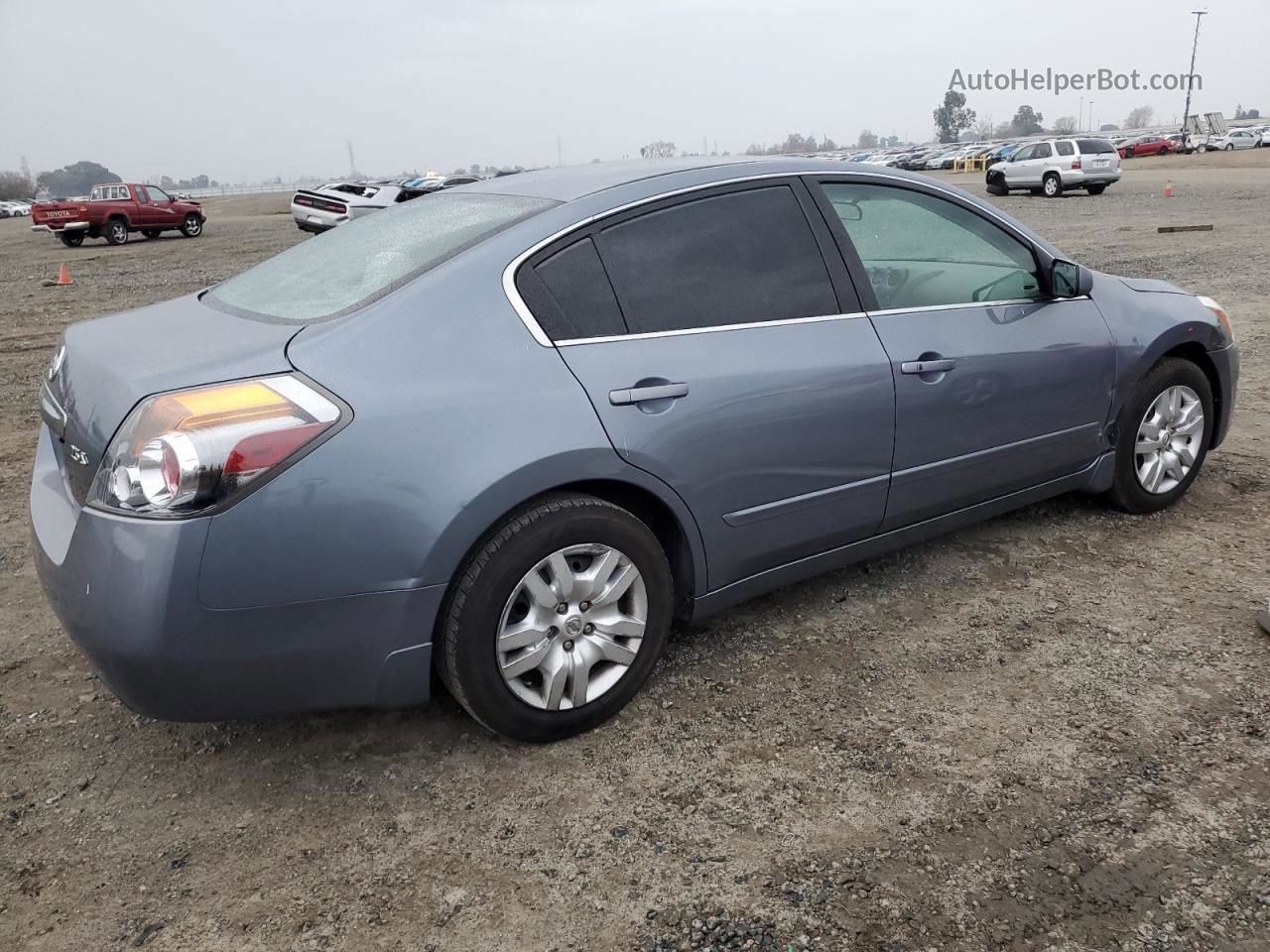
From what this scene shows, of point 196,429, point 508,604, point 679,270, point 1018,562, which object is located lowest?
point 1018,562

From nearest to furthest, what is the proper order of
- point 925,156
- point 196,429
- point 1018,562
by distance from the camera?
point 196,429 < point 1018,562 < point 925,156

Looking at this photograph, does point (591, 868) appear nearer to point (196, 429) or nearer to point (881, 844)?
point (881, 844)

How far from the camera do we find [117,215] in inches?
1008

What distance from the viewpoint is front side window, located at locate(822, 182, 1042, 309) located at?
3.49m

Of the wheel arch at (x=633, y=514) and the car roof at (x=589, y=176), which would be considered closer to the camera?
the wheel arch at (x=633, y=514)

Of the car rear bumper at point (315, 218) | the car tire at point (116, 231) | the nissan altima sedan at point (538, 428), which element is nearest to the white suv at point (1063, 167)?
the car rear bumper at point (315, 218)

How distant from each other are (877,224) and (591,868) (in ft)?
7.87

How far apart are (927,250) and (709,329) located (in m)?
1.20

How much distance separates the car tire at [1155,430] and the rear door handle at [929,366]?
45.6 inches

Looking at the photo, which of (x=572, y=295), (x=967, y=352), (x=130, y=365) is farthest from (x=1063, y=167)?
(x=130, y=365)

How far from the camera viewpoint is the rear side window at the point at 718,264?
9.70 feet

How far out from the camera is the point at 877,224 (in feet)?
11.8

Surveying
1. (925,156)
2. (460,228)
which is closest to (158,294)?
(460,228)

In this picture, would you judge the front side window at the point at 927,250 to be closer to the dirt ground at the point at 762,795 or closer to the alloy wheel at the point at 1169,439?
the alloy wheel at the point at 1169,439
